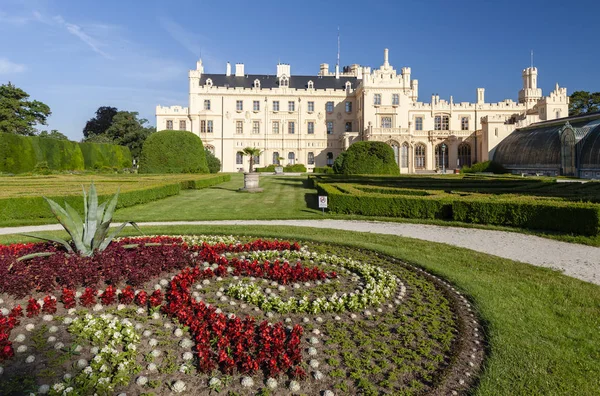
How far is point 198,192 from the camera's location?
914 inches

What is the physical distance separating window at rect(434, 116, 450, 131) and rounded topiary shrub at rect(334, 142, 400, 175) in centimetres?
2957

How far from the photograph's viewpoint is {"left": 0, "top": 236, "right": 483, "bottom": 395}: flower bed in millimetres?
3645

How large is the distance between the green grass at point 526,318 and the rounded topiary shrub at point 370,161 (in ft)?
60.1

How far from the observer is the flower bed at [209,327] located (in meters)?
3.64

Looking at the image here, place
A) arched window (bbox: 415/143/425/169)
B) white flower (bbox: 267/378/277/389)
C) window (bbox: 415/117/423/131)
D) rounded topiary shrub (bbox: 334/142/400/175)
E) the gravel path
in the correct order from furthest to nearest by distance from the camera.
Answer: window (bbox: 415/117/423/131)
arched window (bbox: 415/143/425/169)
rounded topiary shrub (bbox: 334/142/400/175)
the gravel path
white flower (bbox: 267/378/277/389)

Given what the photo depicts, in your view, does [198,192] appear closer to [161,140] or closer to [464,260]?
[161,140]

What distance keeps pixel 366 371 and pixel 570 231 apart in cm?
989

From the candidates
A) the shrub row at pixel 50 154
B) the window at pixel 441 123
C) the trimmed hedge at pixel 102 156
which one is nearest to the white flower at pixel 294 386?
the shrub row at pixel 50 154

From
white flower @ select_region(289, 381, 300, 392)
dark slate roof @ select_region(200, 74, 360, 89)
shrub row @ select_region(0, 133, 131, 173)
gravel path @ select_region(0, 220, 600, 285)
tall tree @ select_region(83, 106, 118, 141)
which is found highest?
dark slate roof @ select_region(200, 74, 360, 89)

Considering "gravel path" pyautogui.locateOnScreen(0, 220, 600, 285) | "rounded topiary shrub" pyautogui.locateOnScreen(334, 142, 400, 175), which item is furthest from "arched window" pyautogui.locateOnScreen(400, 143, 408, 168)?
"gravel path" pyautogui.locateOnScreen(0, 220, 600, 285)

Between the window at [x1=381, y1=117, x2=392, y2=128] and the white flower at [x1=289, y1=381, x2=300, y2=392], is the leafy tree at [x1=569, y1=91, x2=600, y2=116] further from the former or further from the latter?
the white flower at [x1=289, y1=381, x2=300, y2=392]

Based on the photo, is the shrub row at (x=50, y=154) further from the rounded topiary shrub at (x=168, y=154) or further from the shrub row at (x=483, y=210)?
the shrub row at (x=483, y=210)

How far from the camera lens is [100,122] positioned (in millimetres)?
75500

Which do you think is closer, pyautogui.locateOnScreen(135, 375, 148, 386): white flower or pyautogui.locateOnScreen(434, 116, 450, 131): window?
pyautogui.locateOnScreen(135, 375, 148, 386): white flower
